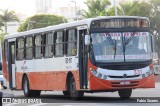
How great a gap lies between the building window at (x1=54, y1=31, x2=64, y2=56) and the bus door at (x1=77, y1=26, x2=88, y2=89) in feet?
5.66

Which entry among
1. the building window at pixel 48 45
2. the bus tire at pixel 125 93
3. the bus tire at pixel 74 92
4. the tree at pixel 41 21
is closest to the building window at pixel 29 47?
the building window at pixel 48 45

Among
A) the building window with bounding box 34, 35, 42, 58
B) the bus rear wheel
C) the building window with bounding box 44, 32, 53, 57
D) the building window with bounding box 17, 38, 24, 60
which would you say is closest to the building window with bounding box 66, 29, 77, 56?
the building window with bounding box 44, 32, 53, 57

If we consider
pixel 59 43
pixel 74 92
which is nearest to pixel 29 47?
pixel 59 43

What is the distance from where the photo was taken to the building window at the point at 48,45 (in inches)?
1022

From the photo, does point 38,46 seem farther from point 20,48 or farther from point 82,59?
point 82,59

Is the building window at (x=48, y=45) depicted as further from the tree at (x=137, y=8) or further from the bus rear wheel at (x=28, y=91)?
the tree at (x=137, y=8)

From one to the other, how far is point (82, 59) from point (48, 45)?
11.2ft

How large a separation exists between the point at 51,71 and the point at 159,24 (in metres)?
46.2

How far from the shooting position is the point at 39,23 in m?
118

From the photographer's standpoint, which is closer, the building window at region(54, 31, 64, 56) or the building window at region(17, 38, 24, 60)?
the building window at region(54, 31, 64, 56)

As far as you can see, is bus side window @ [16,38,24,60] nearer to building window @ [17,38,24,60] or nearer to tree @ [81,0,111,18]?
building window @ [17,38,24,60]

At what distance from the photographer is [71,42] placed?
23.9 metres

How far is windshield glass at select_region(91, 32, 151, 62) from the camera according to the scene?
2238 cm

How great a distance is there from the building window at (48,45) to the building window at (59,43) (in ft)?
1.73
